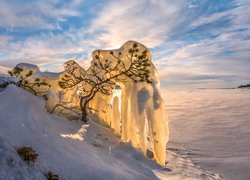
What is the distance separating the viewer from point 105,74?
6.98 metres

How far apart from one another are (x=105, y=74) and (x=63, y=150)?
331 cm

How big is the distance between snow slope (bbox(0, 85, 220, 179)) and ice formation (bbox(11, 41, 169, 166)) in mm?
305

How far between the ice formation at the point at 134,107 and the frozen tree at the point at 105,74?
73 mm

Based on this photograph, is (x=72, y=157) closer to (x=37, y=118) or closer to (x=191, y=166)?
(x=37, y=118)

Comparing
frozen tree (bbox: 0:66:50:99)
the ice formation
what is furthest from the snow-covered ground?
frozen tree (bbox: 0:66:50:99)

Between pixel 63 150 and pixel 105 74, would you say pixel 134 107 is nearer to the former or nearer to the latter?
pixel 105 74

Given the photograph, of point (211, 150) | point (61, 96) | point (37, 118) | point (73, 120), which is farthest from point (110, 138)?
point (211, 150)

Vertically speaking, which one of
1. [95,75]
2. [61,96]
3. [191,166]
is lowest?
[191,166]

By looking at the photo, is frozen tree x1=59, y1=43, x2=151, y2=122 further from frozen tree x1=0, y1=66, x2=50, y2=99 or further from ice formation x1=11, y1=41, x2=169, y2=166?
frozen tree x1=0, y1=66, x2=50, y2=99

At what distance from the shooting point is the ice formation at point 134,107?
587 centimetres

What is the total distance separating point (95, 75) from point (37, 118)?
8.84 feet

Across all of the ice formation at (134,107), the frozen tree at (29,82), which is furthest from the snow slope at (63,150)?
the frozen tree at (29,82)

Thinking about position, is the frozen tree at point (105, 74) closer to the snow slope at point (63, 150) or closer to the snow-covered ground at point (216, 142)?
the snow slope at point (63, 150)

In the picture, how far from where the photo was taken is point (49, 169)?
3.26 m
